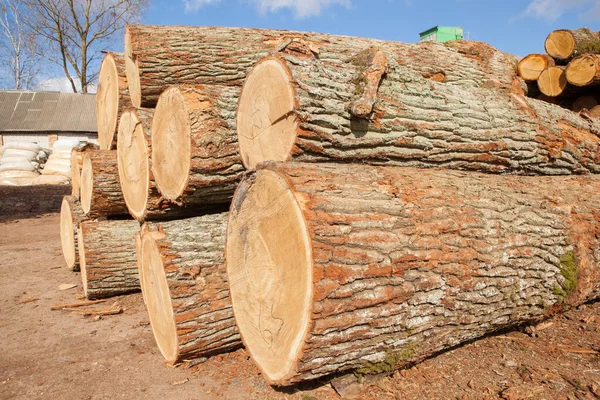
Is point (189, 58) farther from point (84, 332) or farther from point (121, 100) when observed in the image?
point (84, 332)

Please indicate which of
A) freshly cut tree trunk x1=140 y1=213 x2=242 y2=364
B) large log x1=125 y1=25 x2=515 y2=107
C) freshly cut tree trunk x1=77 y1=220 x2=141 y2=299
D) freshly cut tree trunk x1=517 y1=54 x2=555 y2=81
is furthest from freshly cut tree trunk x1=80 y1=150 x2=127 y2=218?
freshly cut tree trunk x1=517 y1=54 x2=555 y2=81

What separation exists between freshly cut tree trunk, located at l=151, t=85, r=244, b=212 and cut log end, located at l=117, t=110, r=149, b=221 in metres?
0.26

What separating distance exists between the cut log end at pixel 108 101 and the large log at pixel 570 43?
220 inches

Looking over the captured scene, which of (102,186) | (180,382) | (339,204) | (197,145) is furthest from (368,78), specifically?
(102,186)

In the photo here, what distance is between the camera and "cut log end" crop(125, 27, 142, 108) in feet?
13.3

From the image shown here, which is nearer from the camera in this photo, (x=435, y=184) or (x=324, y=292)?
(x=324, y=292)

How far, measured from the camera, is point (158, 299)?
311 cm

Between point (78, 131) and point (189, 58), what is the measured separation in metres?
19.5

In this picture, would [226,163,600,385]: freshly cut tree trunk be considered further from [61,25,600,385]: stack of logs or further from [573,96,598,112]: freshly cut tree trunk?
[573,96,598,112]: freshly cut tree trunk

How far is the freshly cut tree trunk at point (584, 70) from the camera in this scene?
5673 millimetres

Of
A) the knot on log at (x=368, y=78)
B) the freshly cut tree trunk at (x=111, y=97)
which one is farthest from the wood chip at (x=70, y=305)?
the knot on log at (x=368, y=78)

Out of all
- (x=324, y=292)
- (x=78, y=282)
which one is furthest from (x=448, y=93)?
(x=78, y=282)

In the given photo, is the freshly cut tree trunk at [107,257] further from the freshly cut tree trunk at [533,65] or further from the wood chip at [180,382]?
the freshly cut tree trunk at [533,65]

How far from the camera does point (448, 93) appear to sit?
3105 millimetres
